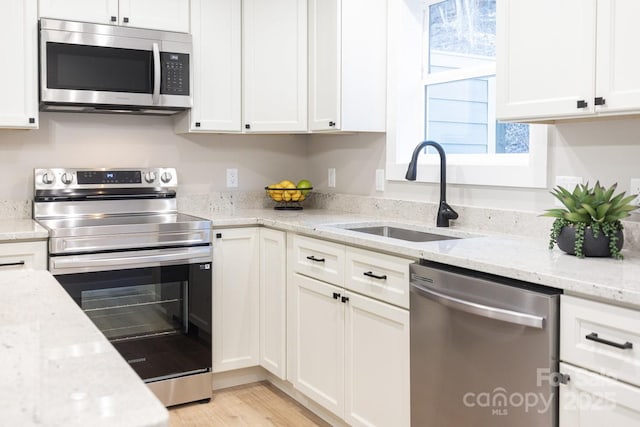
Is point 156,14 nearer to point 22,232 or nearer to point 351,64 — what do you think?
point 351,64

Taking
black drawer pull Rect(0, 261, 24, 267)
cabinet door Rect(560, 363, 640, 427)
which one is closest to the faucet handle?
cabinet door Rect(560, 363, 640, 427)

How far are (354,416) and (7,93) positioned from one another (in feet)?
7.09

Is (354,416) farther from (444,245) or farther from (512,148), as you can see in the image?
(512,148)

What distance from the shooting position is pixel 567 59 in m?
2.00

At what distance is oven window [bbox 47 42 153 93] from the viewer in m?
3.03

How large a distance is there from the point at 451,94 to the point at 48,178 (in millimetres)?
2108

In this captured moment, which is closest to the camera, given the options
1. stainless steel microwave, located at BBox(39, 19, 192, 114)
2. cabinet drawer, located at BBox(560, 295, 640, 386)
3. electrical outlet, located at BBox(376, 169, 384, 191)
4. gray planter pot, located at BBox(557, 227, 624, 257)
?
cabinet drawer, located at BBox(560, 295, 640, 386)

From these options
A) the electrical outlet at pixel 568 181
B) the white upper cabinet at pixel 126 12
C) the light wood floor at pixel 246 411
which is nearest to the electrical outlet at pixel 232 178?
the white upper cabinet at pixel 126 12

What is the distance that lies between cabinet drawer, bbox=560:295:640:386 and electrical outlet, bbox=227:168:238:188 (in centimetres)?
252

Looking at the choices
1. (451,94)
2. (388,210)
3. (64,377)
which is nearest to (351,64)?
(451,94)

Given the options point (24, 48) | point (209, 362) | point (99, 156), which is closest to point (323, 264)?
point (209, 362)

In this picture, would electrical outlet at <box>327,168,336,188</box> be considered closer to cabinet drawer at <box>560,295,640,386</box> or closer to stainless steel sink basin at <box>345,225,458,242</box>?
stainless steel sink basin at <box>345,225,458,242</box>

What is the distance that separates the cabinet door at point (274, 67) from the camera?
349 cm

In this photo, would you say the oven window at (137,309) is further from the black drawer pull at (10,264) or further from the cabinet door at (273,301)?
the cabinet door at (273,301)
